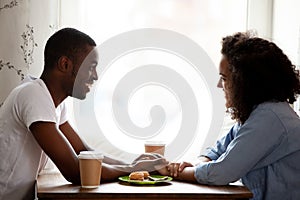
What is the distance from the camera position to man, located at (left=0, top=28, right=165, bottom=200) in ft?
5.17

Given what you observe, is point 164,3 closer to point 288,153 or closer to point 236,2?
→ point 236,2

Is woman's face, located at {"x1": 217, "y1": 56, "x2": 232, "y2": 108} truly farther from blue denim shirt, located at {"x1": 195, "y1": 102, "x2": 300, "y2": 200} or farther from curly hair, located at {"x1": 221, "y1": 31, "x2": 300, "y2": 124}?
blue denim shirt, located at {"x1": 195, "y1": 102, "x2": 300, "y2": 200}

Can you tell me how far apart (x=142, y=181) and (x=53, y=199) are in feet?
1.06

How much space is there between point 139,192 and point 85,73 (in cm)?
54

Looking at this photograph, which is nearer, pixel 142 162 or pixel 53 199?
pixel 53 199

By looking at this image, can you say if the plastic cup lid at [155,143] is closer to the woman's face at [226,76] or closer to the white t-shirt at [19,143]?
the woman's face at [226,76]

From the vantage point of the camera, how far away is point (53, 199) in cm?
146

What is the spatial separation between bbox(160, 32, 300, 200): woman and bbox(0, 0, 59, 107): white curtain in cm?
89

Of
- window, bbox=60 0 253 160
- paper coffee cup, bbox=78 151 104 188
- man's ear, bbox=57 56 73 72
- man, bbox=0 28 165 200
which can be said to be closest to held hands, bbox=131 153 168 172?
man, bbox=0 28 165 200

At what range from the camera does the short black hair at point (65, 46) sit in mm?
1761

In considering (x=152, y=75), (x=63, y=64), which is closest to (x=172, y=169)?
(x=152, y=75)

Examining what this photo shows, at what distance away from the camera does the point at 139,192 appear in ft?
4.84

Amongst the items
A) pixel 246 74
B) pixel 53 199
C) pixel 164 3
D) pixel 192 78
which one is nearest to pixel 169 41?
pixel 164 3

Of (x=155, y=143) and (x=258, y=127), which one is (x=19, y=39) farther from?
(x=258, y=127)
